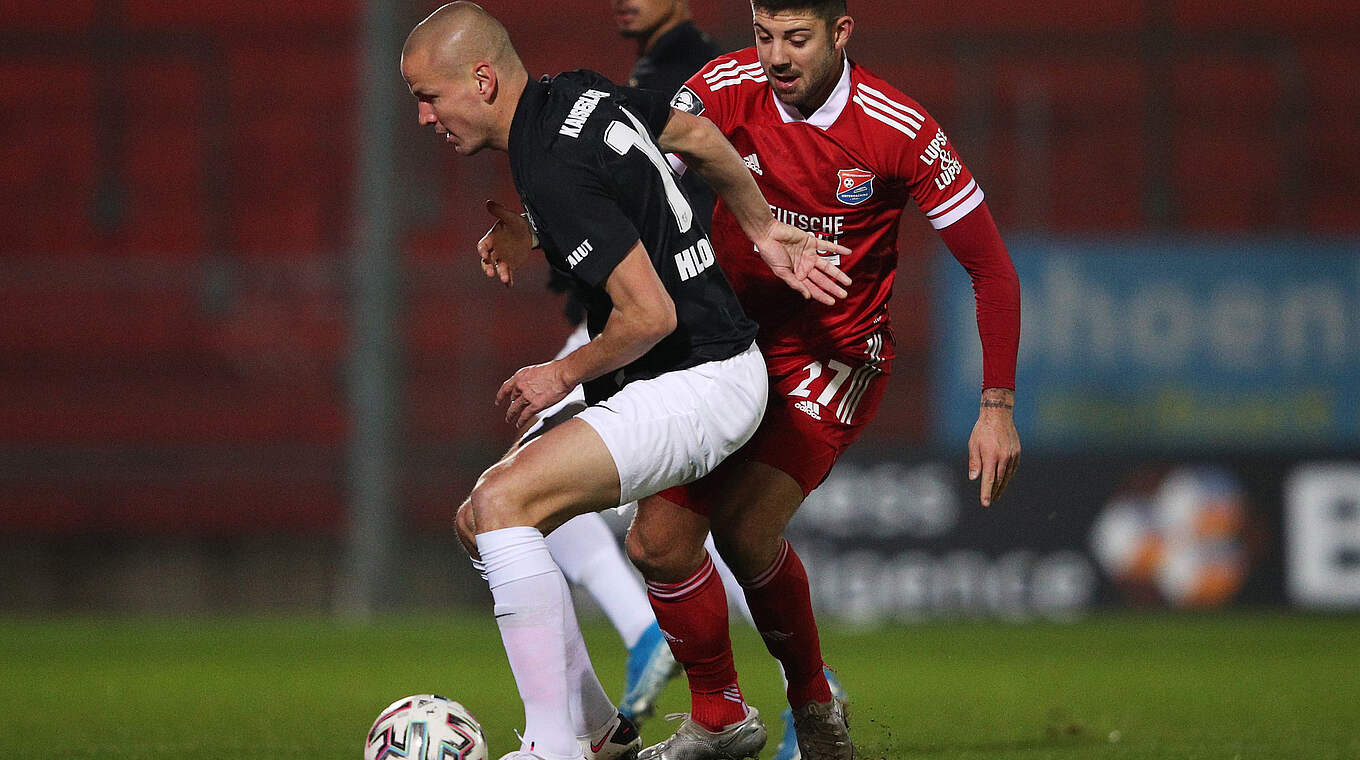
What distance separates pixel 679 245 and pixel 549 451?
0.58 metres

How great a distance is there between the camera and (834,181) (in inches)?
172

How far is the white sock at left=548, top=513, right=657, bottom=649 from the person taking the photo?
516 centimetres

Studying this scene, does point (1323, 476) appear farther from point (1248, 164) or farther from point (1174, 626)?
point (1248, 164)

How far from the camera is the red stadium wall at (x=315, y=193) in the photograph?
12.5 meters

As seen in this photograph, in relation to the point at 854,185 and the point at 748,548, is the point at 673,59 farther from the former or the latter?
the point at 748,548

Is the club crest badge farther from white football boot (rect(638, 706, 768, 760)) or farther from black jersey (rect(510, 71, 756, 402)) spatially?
white football boot (rect(638, 706, 768, 760))

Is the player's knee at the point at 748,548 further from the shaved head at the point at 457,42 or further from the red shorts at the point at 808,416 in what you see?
the shaved head at the point at 457,42

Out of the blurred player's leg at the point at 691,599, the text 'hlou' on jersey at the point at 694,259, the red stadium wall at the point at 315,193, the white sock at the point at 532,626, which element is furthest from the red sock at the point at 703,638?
the red stadium wall at the point at 315,193

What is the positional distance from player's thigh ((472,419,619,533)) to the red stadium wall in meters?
8.02

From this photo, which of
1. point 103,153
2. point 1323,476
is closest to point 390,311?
point 103,153

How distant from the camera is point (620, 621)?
17.1ft

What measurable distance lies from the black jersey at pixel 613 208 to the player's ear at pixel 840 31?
22.2 inches

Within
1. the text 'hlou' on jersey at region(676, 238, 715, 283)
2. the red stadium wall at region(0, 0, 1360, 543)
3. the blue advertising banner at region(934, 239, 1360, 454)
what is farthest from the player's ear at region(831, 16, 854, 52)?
the red stadium wall at region(0, 0, 1360, 543)

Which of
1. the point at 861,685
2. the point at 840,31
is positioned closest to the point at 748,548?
the point at 840,31
